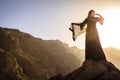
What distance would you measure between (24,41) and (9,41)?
26.0 m

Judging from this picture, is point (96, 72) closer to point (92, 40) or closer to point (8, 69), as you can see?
point (92, 40)

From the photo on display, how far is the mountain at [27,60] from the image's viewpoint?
7536 centimetres

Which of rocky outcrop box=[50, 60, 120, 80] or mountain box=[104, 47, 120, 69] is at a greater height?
rocky outcrop box=[50, 60, 120, 80]

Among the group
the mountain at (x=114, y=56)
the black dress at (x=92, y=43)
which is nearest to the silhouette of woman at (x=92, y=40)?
the black dress at (x=92, y=43)

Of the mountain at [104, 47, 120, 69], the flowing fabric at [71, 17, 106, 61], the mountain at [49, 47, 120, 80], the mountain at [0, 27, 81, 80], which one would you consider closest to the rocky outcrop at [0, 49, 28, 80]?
the mountain at [0, 27, 81, 80]

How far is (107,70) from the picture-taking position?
49.3 feet

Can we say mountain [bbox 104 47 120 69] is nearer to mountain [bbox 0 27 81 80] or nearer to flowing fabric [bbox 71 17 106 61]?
mountain [bbox 0 27 81 80]

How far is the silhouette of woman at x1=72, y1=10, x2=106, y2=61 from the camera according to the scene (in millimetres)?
15938

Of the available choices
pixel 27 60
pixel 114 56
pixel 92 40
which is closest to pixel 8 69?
pixel 27 60

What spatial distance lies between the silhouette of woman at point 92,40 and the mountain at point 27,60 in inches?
2360

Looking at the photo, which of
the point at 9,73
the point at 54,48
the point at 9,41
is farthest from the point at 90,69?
the point at 54,48

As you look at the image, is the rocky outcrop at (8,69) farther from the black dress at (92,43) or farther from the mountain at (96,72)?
the mountain at (96,72)

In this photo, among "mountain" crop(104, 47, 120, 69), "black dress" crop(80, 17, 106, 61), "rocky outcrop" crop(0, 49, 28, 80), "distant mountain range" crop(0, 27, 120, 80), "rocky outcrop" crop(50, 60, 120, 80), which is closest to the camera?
"rocky outcrop" crop(50, 60, 120, 80)

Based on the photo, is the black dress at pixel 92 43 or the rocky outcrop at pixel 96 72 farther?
the black dress at pixel 92 43
